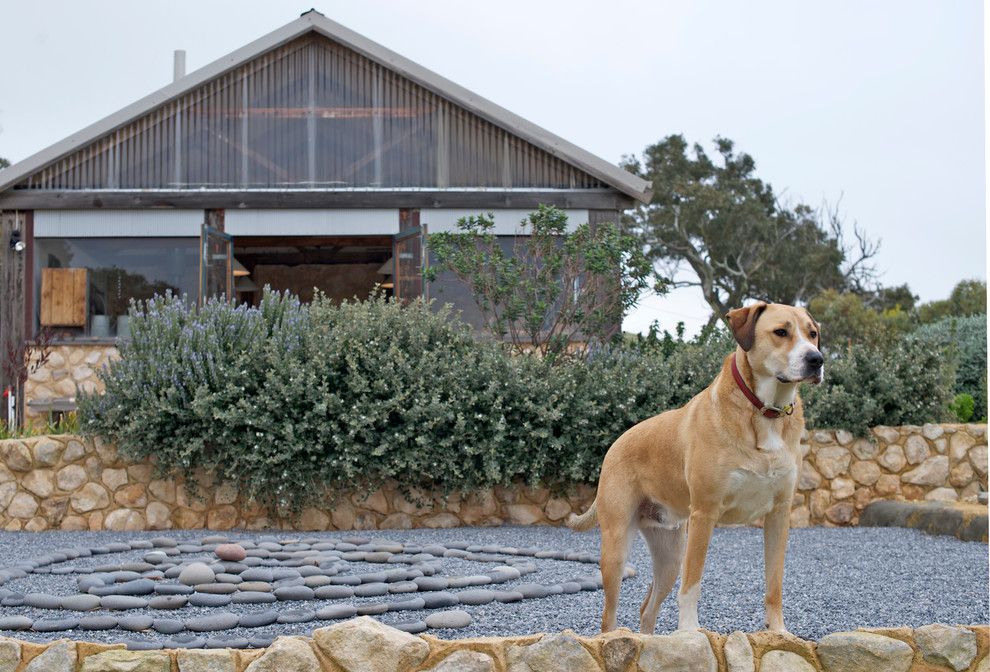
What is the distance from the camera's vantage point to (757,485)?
13.8ft

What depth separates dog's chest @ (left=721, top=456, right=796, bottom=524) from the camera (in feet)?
13.7

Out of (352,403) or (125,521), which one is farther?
(125,521)

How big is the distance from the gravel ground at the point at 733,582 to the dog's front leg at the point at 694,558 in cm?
120

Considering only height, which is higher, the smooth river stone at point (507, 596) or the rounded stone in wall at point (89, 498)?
the rounded stone in wall at point (89, 498)

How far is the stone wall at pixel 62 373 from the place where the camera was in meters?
15.1

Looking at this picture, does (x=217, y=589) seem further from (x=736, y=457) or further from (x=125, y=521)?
(x=125, y=521)

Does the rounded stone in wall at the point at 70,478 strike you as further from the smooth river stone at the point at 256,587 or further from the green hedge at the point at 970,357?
the green hedge at the point at 970,357

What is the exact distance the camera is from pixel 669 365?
1102cm

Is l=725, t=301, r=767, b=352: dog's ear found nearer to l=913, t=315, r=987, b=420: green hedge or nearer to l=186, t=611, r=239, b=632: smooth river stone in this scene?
l=186, t=611, r=239, b=632: smooth river stone

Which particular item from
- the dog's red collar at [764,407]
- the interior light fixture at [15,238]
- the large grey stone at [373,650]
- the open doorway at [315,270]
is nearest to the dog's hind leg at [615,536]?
the dog's red collar at [764,407]

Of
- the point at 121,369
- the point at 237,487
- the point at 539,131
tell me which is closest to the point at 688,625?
the point at 237,487

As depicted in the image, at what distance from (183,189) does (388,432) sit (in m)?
7.47

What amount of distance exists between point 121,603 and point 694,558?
3.59m

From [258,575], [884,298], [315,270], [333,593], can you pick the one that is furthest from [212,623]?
[884,298]
